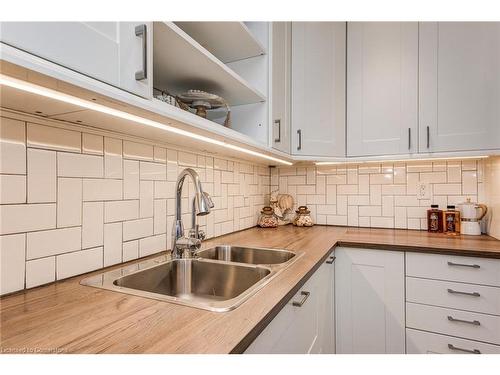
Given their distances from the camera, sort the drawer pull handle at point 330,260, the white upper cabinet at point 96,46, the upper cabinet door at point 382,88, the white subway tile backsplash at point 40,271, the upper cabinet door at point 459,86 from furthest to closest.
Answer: the upper cabinet door at point 382,88, the upper cabinet door at point 459,86, the drawer pull handle at point 330,260, the white subway tile backsplash at point 40,271, the white upper cabinet at point 96,46

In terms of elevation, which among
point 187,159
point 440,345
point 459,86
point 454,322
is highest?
point 459,86

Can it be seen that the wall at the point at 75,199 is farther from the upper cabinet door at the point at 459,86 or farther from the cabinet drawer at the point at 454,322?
the upper cabinet door at the point at 459,86

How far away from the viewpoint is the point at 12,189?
79 cm

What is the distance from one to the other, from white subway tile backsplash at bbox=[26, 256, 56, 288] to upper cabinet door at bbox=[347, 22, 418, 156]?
1792 millimetres

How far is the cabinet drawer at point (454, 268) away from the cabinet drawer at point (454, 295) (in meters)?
0.03

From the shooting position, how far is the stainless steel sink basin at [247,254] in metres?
1.43

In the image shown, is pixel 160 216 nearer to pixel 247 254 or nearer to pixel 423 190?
pixel 247 254

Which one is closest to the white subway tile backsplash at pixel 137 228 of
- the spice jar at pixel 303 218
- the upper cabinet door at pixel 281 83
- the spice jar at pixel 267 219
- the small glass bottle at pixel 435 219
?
the upper cabinet door at pixel 281 83

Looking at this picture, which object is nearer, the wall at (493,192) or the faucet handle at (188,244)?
the faucet handle at (188,244)

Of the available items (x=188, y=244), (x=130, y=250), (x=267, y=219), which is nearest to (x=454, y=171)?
(x=267, y=219)

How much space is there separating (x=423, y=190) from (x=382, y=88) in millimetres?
775

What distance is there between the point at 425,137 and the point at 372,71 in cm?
57

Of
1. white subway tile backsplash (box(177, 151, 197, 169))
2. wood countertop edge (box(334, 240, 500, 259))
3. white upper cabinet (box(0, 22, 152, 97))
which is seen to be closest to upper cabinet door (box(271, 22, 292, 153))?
white subway tile backsplash (box(177, 151, 197, 169))
